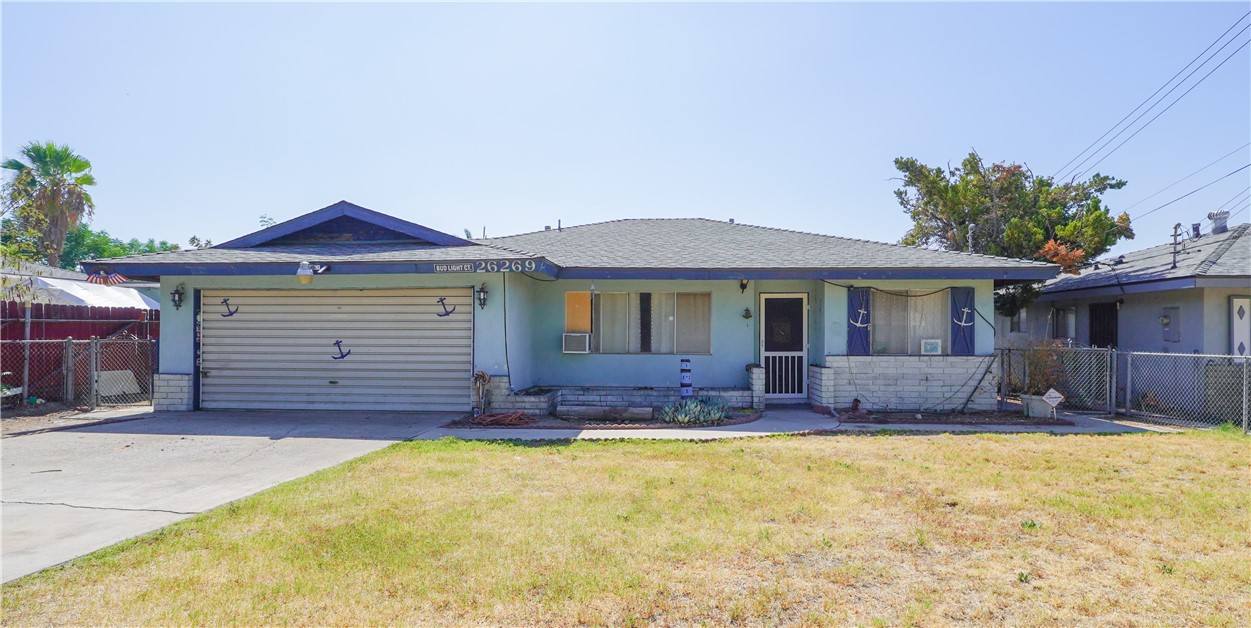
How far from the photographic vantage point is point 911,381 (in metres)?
11.5

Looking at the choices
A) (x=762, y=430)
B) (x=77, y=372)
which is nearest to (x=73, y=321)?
(x=77, y=372)

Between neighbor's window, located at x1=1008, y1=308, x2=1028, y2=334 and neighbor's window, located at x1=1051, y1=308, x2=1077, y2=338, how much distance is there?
87 centimetres

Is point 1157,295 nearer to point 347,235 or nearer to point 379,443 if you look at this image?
point 379,443

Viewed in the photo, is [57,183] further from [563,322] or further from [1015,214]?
[1015,214]

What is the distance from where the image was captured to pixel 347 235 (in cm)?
1226

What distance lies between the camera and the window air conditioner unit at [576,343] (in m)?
12.2

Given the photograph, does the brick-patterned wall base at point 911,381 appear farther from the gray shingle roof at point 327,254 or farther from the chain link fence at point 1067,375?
the gray shingle roof at point 327,254

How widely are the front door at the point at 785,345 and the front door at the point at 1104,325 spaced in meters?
6.99

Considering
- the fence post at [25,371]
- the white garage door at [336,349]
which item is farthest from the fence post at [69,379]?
→ the white garage door at [336,349]

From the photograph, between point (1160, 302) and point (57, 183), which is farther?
point (57, 183)

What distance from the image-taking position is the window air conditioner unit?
1223 centimetres

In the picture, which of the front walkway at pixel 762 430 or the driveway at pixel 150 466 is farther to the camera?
the front walkway at pixel 762 430

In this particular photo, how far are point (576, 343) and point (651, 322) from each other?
1420mm

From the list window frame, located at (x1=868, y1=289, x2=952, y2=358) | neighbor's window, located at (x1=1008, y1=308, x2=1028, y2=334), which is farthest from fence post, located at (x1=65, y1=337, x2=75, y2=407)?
neighbor's window, located at (x1=1008, y1=308, x2=1028, y2=334)
